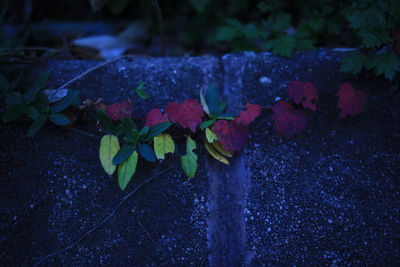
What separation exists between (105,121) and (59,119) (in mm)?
208

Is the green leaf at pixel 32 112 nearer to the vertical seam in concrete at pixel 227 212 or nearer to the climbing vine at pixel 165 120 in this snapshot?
the climbing vine at pixel 165 120

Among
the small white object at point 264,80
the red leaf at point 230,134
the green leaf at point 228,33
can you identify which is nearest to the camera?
the red leaf at point 230,134

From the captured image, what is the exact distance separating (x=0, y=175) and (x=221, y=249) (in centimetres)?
94

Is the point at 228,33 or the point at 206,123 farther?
the point at 228,33

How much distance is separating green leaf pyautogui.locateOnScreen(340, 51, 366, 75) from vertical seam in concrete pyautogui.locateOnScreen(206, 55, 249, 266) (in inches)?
20.1

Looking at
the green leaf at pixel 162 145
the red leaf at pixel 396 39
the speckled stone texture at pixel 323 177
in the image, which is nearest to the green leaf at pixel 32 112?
the green leaf at pixel 162 145

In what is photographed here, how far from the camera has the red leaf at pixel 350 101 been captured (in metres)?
1.24

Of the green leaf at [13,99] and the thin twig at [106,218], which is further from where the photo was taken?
the green leaf at [13,99]

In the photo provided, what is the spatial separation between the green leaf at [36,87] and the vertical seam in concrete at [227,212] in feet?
2.64

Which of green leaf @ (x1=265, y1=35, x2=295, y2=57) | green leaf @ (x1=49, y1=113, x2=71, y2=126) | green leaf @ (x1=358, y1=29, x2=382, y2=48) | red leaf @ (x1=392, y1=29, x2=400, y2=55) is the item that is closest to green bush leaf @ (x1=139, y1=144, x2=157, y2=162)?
green leaf @ (x1=49, y1=113, x2=71, y2=126)

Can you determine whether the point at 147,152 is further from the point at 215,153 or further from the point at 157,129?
the point at 215,153

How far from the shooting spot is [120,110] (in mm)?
1229

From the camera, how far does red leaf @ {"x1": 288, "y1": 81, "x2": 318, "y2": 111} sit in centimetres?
123

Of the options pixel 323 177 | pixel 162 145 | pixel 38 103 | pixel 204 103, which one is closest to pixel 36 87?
pixel 38 103
